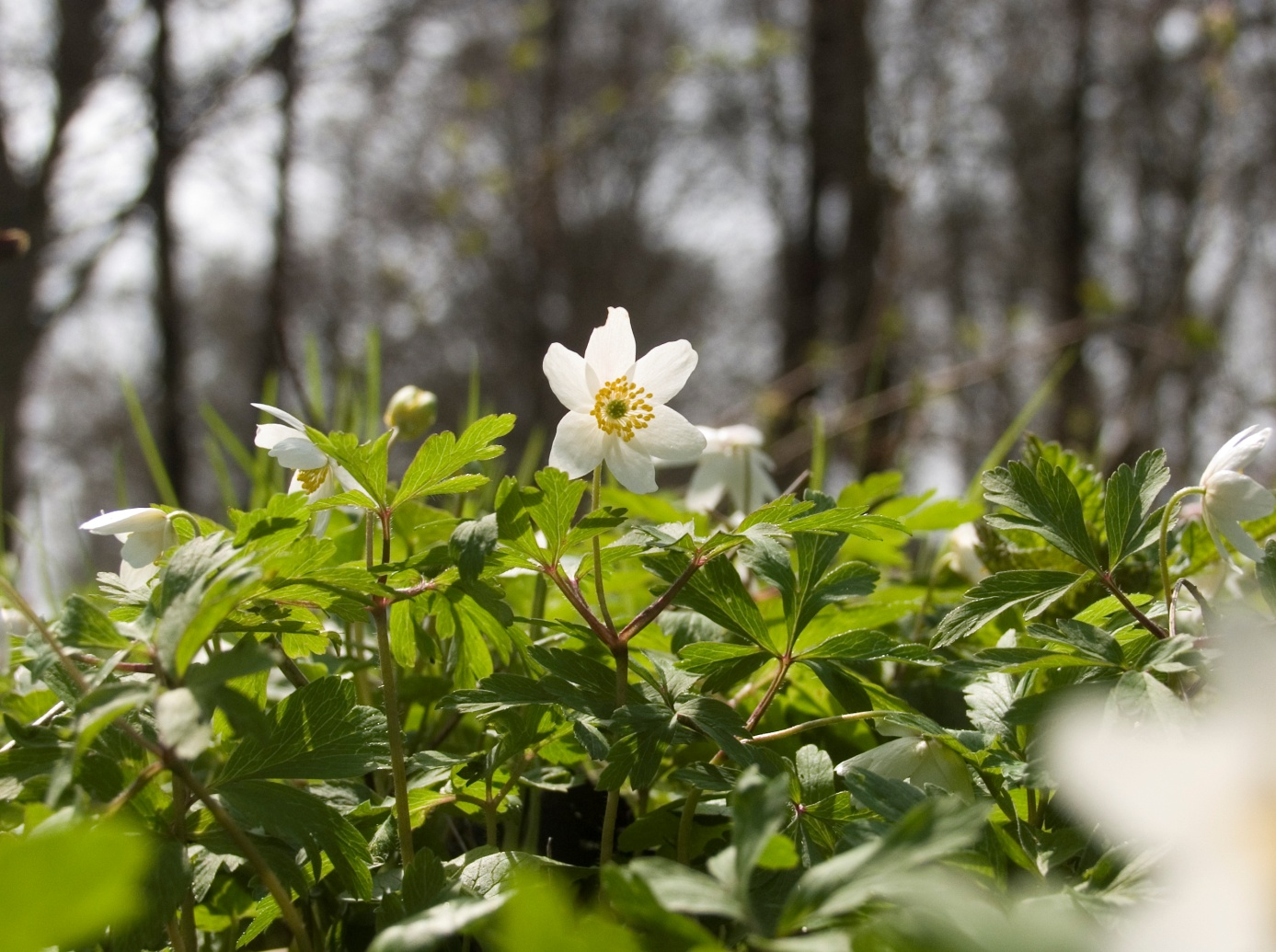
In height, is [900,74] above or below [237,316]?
above

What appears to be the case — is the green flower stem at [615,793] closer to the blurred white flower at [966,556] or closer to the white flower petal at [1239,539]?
the white flower petal at [1239,539]

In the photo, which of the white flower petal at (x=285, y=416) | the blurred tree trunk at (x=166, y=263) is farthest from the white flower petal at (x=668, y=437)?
the blurred tree trunk at (x=166, y=263)

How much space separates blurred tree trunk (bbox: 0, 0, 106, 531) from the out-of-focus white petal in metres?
3.28

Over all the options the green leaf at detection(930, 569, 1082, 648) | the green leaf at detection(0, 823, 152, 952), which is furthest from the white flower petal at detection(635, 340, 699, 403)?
the green leaf at detection(0, 823, 152, 952)

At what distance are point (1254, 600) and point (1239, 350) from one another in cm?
997

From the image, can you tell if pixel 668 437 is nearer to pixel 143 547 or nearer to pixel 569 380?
pixel 569 380

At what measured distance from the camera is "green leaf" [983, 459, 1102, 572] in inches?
23.5

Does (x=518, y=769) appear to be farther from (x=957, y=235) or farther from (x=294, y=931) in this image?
(x=957, y=235)

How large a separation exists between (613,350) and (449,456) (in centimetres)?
14

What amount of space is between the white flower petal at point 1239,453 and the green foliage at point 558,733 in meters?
0.06

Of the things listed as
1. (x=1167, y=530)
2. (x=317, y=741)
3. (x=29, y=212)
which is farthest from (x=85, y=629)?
(x=29, y=212)

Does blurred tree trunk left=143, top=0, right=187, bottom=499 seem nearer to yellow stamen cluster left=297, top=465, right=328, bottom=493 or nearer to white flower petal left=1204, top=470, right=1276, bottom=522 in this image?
yellow stamen cluster left=297, top=465, right=328, bottom=493

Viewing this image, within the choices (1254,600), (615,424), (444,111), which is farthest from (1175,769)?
(444,111)

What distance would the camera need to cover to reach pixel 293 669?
0.61 metres
